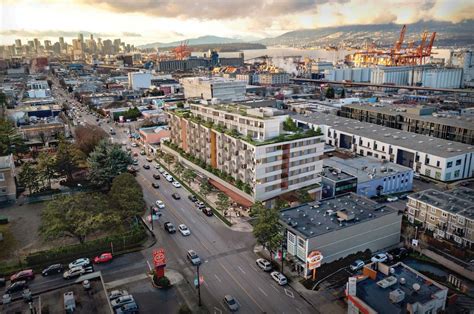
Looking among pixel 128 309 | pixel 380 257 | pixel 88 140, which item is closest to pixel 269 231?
pixel 380 257

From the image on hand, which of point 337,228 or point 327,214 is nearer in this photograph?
point 337,228

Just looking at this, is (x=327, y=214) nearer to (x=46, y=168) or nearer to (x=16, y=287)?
(x=16, y=287)

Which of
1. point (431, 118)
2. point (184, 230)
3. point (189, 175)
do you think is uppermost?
point (431, 118)

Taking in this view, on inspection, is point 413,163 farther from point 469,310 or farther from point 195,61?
point 195,61

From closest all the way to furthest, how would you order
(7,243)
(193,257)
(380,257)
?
(380,257) < (193,257) < (7,243)

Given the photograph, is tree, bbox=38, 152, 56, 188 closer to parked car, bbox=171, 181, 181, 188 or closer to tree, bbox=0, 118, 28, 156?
tree, bbox=0, 118, 28, 156
